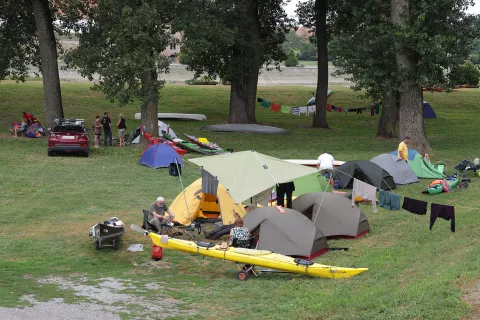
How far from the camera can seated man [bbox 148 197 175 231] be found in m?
19.2

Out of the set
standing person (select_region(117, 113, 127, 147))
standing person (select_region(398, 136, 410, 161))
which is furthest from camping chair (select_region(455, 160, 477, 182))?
standing person (select_region(117, 113, 127, 147))

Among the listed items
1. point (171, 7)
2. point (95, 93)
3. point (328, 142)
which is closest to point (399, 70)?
point (328, 142)

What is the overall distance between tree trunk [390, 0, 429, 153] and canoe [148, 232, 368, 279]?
58.4ft

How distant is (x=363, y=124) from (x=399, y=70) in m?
17.2

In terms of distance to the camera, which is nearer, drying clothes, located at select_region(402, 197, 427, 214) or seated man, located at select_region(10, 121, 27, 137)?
drying clothes, located at select_region(402, 197, 427, 214)

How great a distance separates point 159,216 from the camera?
19.3 m

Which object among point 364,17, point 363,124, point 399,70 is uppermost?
point 364,17

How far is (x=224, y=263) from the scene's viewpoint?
57.2 feet

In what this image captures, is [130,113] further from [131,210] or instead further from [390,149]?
[131,210]

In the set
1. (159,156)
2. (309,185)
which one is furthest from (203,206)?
(159,156)

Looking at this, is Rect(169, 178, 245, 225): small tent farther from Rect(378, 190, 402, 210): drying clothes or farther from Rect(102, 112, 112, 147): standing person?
Rect(102, 112, 112, 147): standing person

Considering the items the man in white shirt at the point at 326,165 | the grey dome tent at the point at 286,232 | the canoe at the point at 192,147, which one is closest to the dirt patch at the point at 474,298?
the grey dome tent at the point at 286,232

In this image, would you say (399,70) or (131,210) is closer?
(131,210)

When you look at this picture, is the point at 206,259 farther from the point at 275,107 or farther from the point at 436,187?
the point at 275,107
